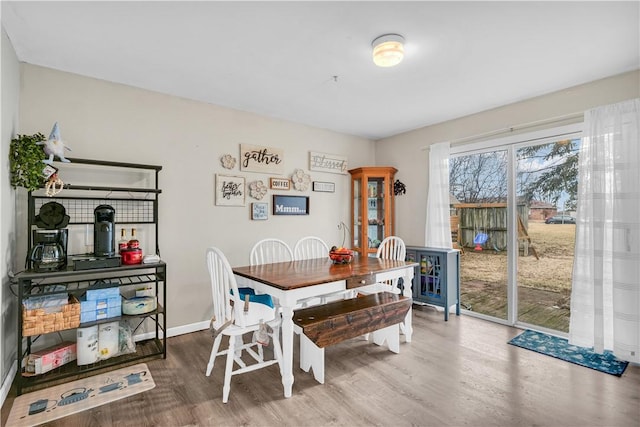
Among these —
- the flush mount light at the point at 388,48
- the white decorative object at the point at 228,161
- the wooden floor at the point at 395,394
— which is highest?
the flush mount light at the point at 388,48

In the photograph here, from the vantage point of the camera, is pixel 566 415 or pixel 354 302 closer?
pixel 566 415

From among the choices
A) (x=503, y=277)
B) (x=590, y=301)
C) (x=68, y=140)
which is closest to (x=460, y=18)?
(x=590, y=301)

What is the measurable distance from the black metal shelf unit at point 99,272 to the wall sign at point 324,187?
198 cm

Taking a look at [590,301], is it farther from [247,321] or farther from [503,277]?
[247,321]

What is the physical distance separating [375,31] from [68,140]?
263 centimetres

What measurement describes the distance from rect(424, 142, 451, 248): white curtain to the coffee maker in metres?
3.79

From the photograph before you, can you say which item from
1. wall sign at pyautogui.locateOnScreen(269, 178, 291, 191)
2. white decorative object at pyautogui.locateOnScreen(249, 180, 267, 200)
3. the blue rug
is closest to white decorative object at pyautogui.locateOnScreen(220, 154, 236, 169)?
white decorative object at pyautogui.locateOnScreen(249, 180, 267, 200)

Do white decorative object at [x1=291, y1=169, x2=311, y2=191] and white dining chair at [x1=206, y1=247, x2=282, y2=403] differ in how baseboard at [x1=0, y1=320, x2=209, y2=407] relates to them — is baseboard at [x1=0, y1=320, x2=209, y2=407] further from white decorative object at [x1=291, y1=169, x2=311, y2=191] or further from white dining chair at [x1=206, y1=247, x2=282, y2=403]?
white decorative object at [x1=291, y1=169, x2=311, y2=191]

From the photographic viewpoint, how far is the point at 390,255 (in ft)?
12.1

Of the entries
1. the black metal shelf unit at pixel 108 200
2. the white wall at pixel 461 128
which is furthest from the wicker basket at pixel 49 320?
the white wall at pixel 461 128

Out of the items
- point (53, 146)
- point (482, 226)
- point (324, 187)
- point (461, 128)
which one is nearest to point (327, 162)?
point (324, 187)

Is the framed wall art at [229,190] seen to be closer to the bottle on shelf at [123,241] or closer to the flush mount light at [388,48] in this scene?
the bottle on shelf at [123,241]

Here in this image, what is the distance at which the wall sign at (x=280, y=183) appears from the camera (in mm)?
3863

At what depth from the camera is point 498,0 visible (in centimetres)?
180
